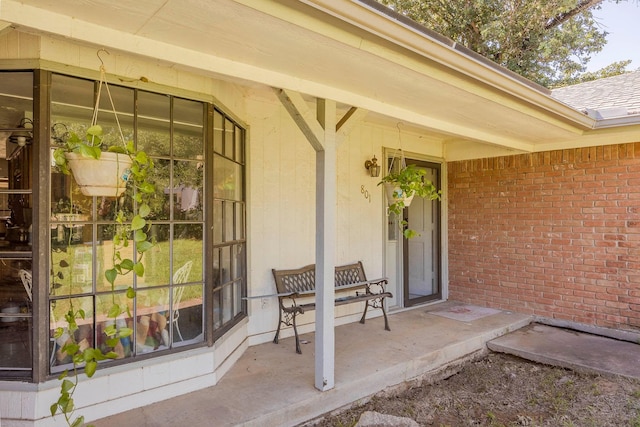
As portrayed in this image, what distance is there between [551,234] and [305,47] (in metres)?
4.27

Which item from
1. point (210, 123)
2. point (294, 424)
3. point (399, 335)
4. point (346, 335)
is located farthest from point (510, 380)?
point (210, 123)

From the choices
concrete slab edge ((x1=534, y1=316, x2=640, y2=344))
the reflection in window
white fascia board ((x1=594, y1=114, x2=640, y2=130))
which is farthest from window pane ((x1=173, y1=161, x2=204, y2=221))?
concrete slab edge ((x1=534, y1=316, x2=640, y2=344))

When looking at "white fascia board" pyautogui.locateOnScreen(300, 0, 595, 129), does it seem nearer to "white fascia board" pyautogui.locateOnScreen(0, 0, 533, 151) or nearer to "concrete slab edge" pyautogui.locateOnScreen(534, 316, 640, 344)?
"white fascia board" pyautogui.locateOnScreen(0, 0, 533, 151)

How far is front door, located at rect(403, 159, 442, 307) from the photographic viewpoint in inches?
238

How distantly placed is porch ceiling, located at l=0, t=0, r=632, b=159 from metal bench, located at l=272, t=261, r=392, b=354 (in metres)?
1.88

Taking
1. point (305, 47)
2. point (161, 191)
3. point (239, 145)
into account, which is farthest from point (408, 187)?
point (161, 191)

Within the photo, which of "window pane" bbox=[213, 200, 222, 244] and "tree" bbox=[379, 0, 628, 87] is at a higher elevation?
"tree" bbox=[379, 0, 628, 87]

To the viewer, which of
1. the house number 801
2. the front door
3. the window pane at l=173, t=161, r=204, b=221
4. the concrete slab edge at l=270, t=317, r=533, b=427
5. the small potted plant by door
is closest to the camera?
the concrete slab edge at l=270, t=317, r=533, b=427

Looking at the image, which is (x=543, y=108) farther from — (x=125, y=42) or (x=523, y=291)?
(x=125, y=42)

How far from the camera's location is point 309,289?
13.9 feet

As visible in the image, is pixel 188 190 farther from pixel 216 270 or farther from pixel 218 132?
pixel 216 270

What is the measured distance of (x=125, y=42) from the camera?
6.57 feet

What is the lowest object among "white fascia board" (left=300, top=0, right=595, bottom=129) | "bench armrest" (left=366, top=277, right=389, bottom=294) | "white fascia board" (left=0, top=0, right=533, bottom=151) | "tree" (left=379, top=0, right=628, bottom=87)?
"bench armrest" (left=366, top=277, right=389, bottom=294)

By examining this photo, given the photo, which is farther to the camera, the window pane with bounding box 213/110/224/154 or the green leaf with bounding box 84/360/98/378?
the window pane with bounding box 213/110/224/154
